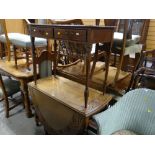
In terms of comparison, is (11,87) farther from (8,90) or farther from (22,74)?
(22,74)

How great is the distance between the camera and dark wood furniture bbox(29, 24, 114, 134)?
1280 millimetres

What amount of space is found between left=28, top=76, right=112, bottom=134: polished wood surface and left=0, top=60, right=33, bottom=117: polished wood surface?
0.25 meters

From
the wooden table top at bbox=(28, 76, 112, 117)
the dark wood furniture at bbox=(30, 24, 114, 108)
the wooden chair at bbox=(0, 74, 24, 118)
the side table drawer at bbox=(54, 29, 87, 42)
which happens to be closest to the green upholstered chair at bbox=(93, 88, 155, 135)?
the wooden table top at bbox=(28, 76, 112, 117)

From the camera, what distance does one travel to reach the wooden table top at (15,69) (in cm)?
216

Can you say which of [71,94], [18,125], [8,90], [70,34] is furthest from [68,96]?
[8,90]

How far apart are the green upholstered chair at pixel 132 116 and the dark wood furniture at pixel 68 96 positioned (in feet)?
0.45

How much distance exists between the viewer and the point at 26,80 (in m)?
2.16

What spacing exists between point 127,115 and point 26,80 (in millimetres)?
1347

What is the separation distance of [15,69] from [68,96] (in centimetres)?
Answer: 109

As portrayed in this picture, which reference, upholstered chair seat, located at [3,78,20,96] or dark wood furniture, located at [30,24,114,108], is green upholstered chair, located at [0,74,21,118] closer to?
upholstered chair seat, located at [3,78,20,96]
